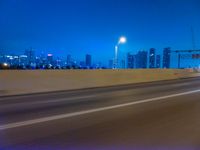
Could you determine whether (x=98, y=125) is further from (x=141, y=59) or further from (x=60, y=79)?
(x=141, y=59)

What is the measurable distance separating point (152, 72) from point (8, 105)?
19.4 m

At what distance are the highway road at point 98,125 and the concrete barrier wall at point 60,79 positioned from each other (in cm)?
382

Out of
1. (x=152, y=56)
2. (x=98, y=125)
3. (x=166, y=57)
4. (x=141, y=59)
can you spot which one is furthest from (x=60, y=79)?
(x=166, y=57)

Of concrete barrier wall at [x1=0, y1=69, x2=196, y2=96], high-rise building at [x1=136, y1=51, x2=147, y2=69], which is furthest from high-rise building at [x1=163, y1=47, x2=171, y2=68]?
concrete barrier wall at [x1=0, y1=69, x2=196, y2=96]

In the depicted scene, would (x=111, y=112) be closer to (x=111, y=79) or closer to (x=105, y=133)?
(x=105, y=133)

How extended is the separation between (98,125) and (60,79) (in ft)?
37.9

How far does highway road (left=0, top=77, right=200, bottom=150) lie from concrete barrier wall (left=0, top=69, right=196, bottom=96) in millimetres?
3816

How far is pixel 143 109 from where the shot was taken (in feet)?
42.5

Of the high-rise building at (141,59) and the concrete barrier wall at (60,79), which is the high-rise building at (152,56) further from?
the concrete barrier wall at (60,79)

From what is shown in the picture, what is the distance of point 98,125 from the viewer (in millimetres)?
9633

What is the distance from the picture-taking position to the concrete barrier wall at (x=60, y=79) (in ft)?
58.9

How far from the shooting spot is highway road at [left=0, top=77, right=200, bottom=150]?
7691mm

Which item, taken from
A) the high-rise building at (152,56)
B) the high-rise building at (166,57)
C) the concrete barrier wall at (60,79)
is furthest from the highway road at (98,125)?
the high-rise building at (166,57)

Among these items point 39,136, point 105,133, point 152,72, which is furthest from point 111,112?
point 152,72
